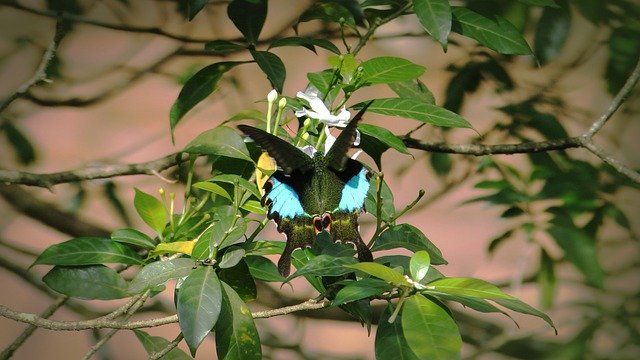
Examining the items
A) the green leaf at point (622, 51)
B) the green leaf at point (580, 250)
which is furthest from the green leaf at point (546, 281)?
the green leaf at point (622, 51)

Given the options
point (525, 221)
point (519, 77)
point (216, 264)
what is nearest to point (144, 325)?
point (216, 264)

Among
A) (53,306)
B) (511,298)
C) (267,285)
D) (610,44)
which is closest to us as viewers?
(511,298)

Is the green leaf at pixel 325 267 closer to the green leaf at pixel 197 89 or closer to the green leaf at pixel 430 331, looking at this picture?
the green leaf at pixel 430 331

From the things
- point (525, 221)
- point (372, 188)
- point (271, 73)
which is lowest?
point (525, 221)

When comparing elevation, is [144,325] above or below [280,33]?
below

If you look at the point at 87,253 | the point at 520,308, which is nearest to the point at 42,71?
the point at 87,253

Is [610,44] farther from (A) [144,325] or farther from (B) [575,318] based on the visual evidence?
(A) [144,325]
